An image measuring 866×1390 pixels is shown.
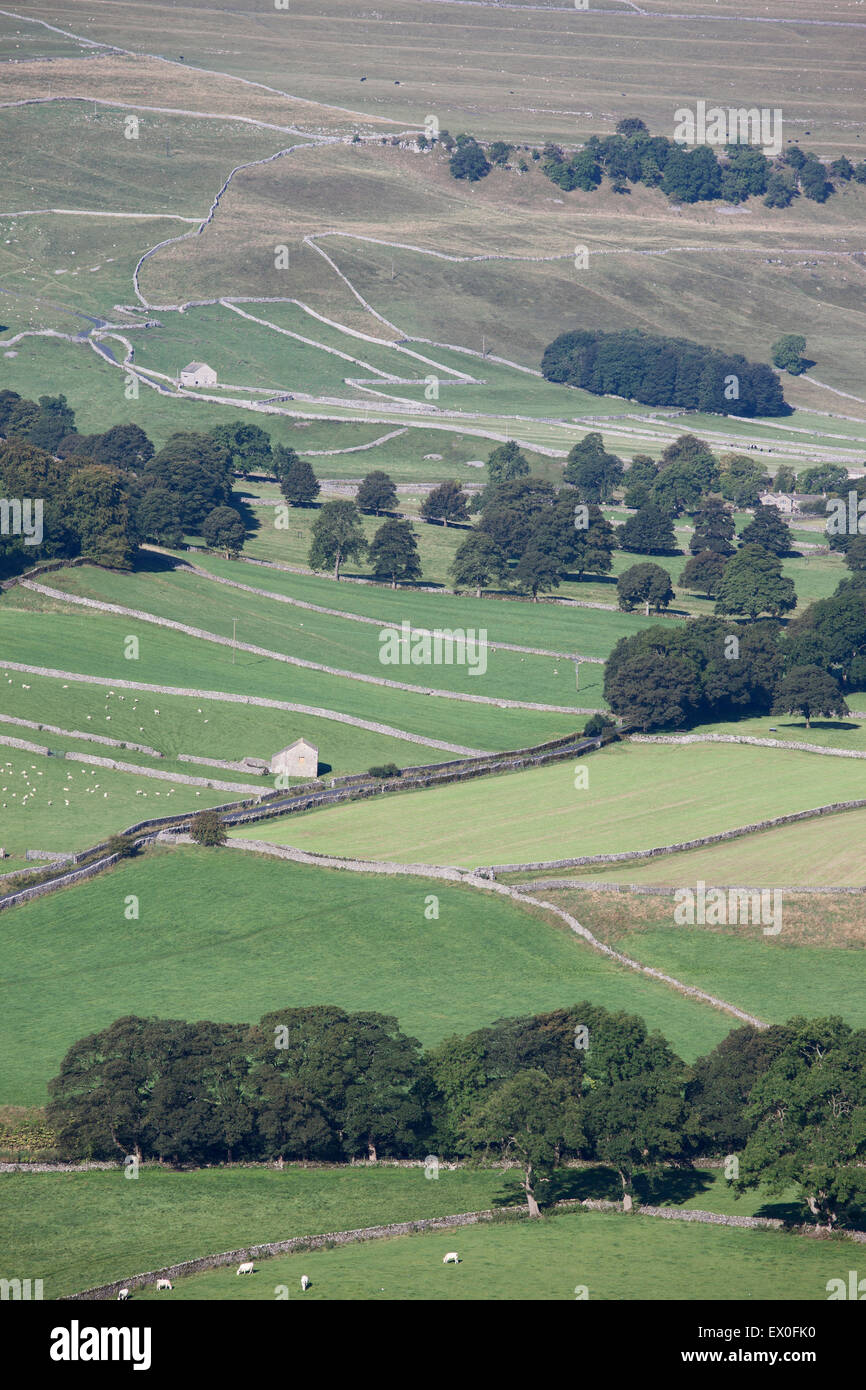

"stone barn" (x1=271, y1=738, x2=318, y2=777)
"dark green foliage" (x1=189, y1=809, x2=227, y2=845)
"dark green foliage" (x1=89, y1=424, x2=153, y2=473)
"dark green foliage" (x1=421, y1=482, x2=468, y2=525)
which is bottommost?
"dark green foliage" (x1=189, y1=809, x2=227, y2=845)

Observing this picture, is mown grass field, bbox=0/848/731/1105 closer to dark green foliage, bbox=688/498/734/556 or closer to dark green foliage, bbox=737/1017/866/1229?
dark green foliage, bbox=737/1017/866/1229

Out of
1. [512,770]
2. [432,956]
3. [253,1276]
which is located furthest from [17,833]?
[253,1276]

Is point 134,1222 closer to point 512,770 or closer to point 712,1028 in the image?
point 712,1028

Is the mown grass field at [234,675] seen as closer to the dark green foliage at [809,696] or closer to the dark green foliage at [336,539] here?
the dark green foliage at [809,696]

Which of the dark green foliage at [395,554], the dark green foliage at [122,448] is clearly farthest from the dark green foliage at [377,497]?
the dark green foliage at [122,448]

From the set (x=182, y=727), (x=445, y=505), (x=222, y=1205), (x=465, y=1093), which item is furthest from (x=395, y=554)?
(x=222, y=1205)

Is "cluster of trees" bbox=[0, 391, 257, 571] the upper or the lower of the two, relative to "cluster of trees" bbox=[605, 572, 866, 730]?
upper

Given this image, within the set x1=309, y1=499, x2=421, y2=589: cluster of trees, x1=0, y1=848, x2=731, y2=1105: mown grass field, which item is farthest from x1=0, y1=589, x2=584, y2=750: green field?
x1=309, y1=499, x2=421, y2=589: cluster of trees

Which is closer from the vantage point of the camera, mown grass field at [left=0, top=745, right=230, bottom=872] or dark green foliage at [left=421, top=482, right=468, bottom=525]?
mown grass field at [left=0, top=745, right=230, bottom=872]
